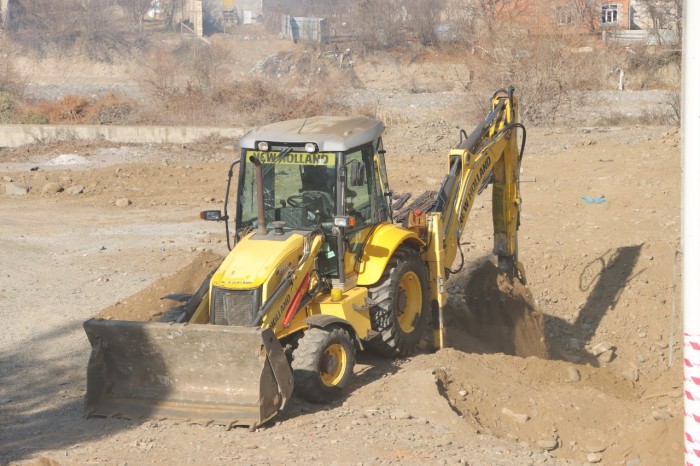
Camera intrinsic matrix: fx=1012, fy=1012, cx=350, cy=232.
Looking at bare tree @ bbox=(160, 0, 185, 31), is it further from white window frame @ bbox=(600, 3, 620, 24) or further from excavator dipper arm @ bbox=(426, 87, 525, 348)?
excavator dipper arm @ bbox=(426, 87, 525, 348)

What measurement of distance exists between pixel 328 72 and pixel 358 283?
135ft

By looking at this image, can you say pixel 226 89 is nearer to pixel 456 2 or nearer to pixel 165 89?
pixel 165 89

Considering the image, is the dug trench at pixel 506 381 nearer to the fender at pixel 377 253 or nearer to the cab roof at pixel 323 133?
the fender at pixel 377 253

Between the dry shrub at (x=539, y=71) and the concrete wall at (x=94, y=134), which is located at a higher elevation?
the dry shrub at (x=539, y=71)

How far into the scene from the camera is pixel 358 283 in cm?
966

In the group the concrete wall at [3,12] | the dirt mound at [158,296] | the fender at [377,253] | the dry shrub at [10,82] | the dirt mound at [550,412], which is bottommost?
the dirt mound at [550,412]

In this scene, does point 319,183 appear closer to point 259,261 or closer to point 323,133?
point 323,133

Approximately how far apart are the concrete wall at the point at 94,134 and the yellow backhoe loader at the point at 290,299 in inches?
734

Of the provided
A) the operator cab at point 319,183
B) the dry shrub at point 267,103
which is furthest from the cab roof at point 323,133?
the dry shrub at point 267,103

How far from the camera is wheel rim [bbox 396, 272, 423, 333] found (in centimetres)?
1011

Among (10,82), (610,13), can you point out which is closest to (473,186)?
(10,82)

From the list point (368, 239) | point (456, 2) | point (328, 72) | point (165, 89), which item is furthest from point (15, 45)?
point (368, 239)

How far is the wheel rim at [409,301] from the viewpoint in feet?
33.2

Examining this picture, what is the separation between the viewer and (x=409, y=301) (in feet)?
33.8
